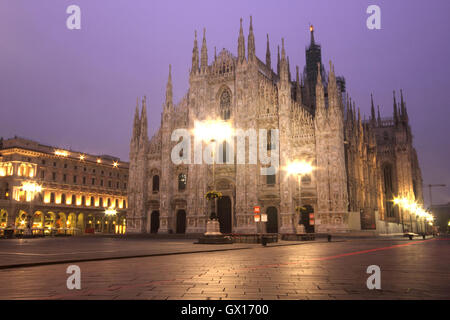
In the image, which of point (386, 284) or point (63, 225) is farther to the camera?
point (63, 225)

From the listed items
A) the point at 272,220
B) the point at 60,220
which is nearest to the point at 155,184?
the point at 272,220

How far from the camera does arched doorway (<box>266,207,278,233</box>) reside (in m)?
45.3

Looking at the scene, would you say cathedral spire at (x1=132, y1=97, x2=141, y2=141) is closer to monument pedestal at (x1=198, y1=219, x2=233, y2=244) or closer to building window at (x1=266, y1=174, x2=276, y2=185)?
building window at (x1=266, y1=174, x2=276, y2=185)

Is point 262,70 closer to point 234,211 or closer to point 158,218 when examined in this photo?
point 234,211

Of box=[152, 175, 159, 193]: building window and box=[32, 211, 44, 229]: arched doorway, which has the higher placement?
box=[152, 175, 159, 193]: building window

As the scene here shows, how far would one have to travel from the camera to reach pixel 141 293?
664cm

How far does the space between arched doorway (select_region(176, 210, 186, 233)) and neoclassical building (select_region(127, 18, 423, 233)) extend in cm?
13

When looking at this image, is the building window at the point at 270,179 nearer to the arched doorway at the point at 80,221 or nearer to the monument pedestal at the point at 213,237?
the monument pedestal at the point at 213,237

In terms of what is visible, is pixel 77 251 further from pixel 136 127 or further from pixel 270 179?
A: pixel 136 127

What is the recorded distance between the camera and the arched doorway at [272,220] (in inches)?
1784

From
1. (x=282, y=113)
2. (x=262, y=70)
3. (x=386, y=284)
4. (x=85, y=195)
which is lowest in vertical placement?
(x=386, y=284)

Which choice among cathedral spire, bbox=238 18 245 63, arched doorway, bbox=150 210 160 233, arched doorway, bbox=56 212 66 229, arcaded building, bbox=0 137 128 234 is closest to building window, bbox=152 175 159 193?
arched doorway, bbox=150 210 160 233
